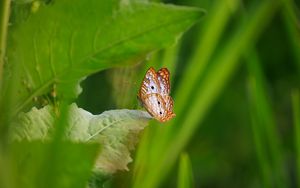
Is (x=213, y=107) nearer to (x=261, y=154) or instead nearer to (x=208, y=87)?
(x=208, y=87)

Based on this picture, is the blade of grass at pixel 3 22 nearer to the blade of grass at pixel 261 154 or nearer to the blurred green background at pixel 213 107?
the blurred green background at pixel 213 107

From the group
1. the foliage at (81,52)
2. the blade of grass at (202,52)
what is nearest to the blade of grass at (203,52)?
the blade of grass at (202,52)

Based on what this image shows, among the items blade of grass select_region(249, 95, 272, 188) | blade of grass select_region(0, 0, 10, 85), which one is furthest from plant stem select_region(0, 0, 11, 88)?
blade of grass select_region(249, 95, 272, 188)

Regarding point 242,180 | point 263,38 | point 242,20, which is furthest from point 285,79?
point 242,20

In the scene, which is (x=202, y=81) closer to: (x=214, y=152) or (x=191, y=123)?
(x=191, y=123)

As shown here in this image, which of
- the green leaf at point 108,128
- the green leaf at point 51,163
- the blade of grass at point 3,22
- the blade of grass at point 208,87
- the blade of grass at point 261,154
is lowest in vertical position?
the green leaf at point 51,163

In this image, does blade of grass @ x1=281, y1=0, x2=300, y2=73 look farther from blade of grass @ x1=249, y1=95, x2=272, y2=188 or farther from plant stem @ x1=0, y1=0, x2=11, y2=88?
plant stem @ x1=0, y1=0, x2=11, y2=88
